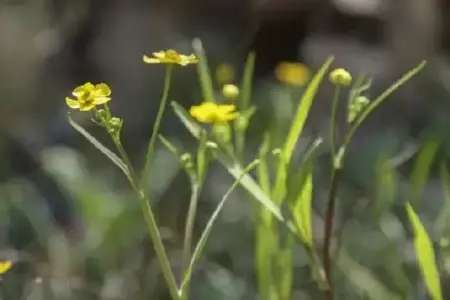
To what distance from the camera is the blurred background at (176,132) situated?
725 millimetres

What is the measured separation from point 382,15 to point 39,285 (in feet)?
2.57

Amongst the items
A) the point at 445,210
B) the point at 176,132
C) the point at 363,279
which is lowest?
the point at 176,132

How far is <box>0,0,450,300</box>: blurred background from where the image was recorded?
725mm

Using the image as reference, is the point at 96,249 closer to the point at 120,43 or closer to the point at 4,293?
the point at 4,293

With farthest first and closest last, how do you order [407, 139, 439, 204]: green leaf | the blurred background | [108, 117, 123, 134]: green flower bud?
the blurred background
[407, 139, 439, 204]: green leaf
[108, 117, 123, 134]: green flower bud

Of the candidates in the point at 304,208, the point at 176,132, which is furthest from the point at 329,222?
the point at 176,132

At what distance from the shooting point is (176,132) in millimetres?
1103

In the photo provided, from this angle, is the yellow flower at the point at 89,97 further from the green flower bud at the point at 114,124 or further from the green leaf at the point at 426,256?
the green leaf at the point at 426,256

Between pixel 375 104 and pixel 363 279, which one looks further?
pixel 363 279

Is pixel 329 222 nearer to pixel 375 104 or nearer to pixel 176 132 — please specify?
pixel 375 104

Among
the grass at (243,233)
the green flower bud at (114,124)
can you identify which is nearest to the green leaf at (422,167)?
the grass at (243,233)

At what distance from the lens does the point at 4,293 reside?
27.5 inches

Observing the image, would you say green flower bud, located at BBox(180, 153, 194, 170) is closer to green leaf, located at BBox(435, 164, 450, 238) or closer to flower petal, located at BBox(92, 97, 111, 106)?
flower petal, located at BBox(92, 97, 111, 106)

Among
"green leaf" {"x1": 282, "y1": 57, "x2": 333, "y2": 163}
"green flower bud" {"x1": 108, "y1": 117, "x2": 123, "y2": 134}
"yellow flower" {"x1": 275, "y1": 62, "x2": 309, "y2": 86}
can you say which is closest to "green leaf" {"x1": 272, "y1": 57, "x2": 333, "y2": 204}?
"green leaf" {"x1": 282, "y1": 57, "x2": 333, "y2": 163}
